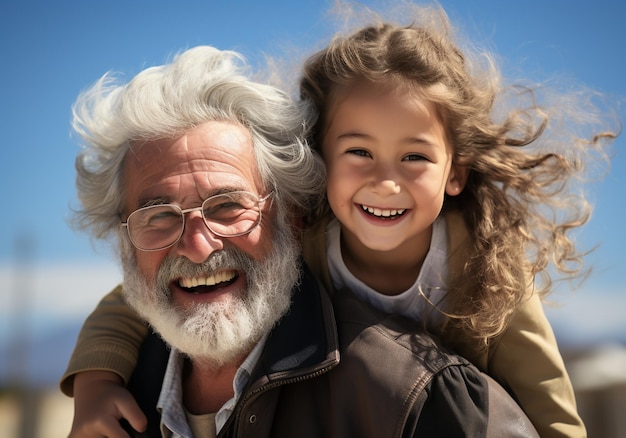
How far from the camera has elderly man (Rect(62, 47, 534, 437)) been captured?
105 inches

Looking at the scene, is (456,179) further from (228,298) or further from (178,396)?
(178,396)

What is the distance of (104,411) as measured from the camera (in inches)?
122

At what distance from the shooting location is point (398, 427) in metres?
2.51

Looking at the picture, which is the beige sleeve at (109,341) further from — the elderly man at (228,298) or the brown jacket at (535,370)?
the brown jacket at (535,370)

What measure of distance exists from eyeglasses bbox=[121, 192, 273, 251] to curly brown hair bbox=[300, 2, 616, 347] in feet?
1.84

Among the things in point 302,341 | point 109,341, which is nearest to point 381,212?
point 302,341

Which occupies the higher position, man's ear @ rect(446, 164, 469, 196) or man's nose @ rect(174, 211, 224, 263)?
man's ear @ rect(446, 164, 469, 196)

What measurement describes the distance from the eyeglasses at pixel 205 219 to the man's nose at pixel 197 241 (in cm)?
2

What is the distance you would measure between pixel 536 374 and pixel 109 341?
6.49 feet

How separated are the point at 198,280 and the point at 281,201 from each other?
0.54 metres

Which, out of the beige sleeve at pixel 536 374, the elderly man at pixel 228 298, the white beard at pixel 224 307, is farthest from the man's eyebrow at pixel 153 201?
the beige sleeve at pixel 536 374

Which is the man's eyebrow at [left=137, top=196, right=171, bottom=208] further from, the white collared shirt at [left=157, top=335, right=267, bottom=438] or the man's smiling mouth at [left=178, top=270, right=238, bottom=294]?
the white collared shirt at [left=157, top=335, right=267, bottom=438]

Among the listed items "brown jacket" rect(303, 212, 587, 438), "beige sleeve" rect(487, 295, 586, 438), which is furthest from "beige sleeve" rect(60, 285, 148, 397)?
"beige sleeve" rect(487, 295, 586, 438)

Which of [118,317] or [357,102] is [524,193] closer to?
[357,102]
